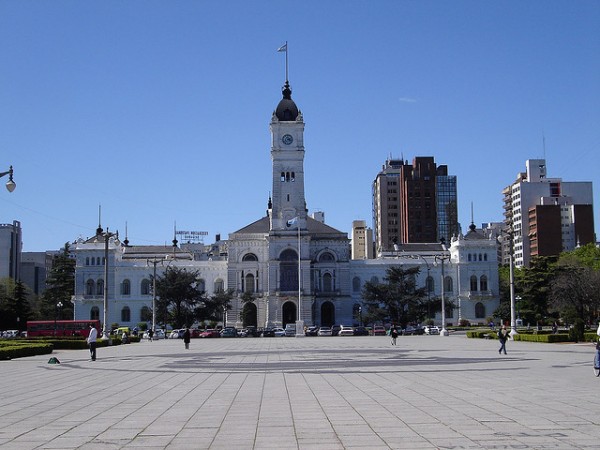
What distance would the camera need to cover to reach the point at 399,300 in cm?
11175

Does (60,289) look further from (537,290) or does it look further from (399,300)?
(537,290)

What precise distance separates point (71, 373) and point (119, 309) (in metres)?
102

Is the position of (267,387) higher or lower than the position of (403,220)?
lower

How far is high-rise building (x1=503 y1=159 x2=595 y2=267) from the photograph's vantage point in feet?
534

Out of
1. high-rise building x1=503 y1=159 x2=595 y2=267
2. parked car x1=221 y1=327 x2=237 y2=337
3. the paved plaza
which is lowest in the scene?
parked car x1=221 y1=327 x2=237 y2=337

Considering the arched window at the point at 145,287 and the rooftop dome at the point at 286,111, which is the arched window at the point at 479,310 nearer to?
the rooftop dome at the point at 286,111

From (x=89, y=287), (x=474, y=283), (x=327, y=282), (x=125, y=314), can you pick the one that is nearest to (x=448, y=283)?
(x=474, y=283)

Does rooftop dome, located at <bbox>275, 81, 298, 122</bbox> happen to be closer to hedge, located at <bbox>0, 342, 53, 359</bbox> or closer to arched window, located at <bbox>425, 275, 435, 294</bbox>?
arched window, located at <bbox>425, 275, 435, 294</bbox>

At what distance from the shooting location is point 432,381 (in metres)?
26.5

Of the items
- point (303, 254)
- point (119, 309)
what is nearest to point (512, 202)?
point (303, 254)

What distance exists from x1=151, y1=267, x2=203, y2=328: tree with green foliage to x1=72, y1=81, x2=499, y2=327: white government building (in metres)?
12.9

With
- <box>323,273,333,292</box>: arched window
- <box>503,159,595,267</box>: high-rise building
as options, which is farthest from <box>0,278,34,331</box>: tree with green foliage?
<box>503,159,595,267</box>: high-rise building

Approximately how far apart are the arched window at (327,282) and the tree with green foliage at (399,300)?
1532cm

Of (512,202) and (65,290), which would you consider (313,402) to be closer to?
(65,290)
